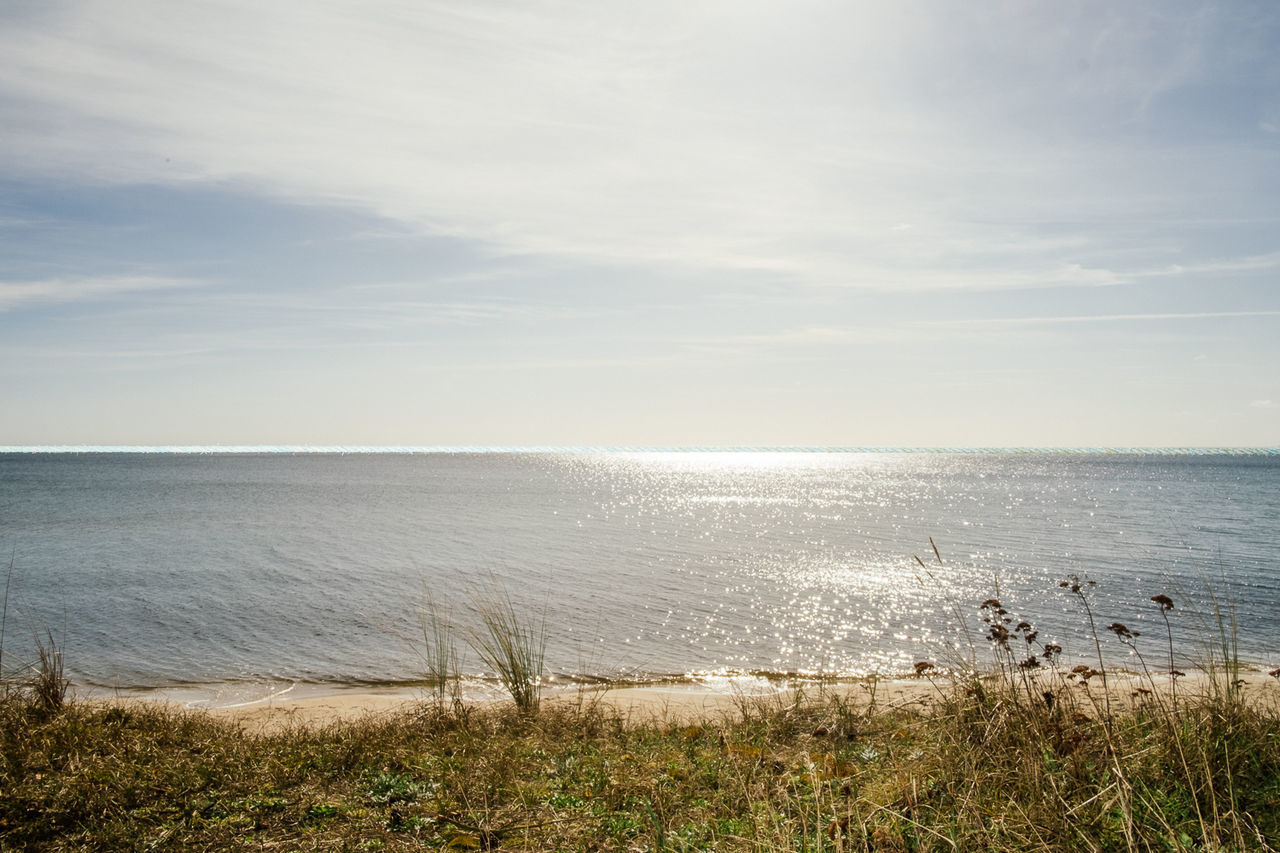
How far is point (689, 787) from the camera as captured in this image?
17.9 feet

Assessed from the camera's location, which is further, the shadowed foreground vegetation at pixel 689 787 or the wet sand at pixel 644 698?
the wet sand at pixel 644 698

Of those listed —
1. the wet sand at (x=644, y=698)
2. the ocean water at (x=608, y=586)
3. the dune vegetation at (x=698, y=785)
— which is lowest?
the ocean water at (x=608, y=586)

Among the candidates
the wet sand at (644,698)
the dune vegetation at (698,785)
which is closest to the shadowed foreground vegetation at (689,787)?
the dune vegetation at (698,785)

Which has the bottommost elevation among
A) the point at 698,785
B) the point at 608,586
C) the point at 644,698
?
the point at 608,586

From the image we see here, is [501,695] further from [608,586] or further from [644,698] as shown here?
[608,586]

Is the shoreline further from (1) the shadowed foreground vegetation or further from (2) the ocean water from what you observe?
(1) the shadowed foreground vegetation

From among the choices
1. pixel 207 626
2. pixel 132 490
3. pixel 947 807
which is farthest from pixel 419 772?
pixel 132 490

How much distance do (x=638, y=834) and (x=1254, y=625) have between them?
19.6 m

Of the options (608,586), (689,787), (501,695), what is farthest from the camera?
(608,586)

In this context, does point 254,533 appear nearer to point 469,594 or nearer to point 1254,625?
point 469,594

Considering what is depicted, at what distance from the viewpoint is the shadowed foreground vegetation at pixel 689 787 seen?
395 cm

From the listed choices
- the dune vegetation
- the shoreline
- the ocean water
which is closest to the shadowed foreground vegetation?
the dune vegetation

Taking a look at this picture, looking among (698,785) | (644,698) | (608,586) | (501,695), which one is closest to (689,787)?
(698,785)

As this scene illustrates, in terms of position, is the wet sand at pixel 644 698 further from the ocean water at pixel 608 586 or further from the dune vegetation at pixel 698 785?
the dune vegetation at pixel 698 785
